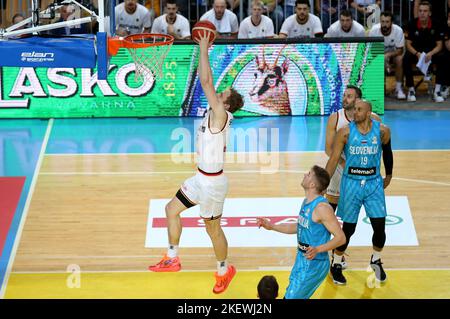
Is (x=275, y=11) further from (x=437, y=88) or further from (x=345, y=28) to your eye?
(x=437, y=88)

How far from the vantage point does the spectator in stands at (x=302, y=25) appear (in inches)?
668

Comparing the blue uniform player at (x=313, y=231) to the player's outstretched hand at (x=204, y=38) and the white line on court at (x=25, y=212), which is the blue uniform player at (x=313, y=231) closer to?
the player's outstretched hand at (x=204, y=38)

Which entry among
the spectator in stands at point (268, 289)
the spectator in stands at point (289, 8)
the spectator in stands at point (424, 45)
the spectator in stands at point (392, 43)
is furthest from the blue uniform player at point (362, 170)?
the spectator in stands at point (289, 8)

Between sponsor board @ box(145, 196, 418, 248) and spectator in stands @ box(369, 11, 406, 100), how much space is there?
19.6ft

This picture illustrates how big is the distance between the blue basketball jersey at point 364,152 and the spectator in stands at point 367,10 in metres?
9.09

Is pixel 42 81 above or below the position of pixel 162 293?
above

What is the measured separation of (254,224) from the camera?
11.4 meters

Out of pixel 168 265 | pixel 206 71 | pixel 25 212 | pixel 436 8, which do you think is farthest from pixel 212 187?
pixel 436 8

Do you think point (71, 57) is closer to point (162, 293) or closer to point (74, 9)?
point (162, 293)

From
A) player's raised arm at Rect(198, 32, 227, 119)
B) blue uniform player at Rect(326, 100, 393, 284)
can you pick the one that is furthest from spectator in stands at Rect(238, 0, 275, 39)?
player's raised arm at Rect(198, 32, 227, 119)

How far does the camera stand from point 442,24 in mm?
17641
